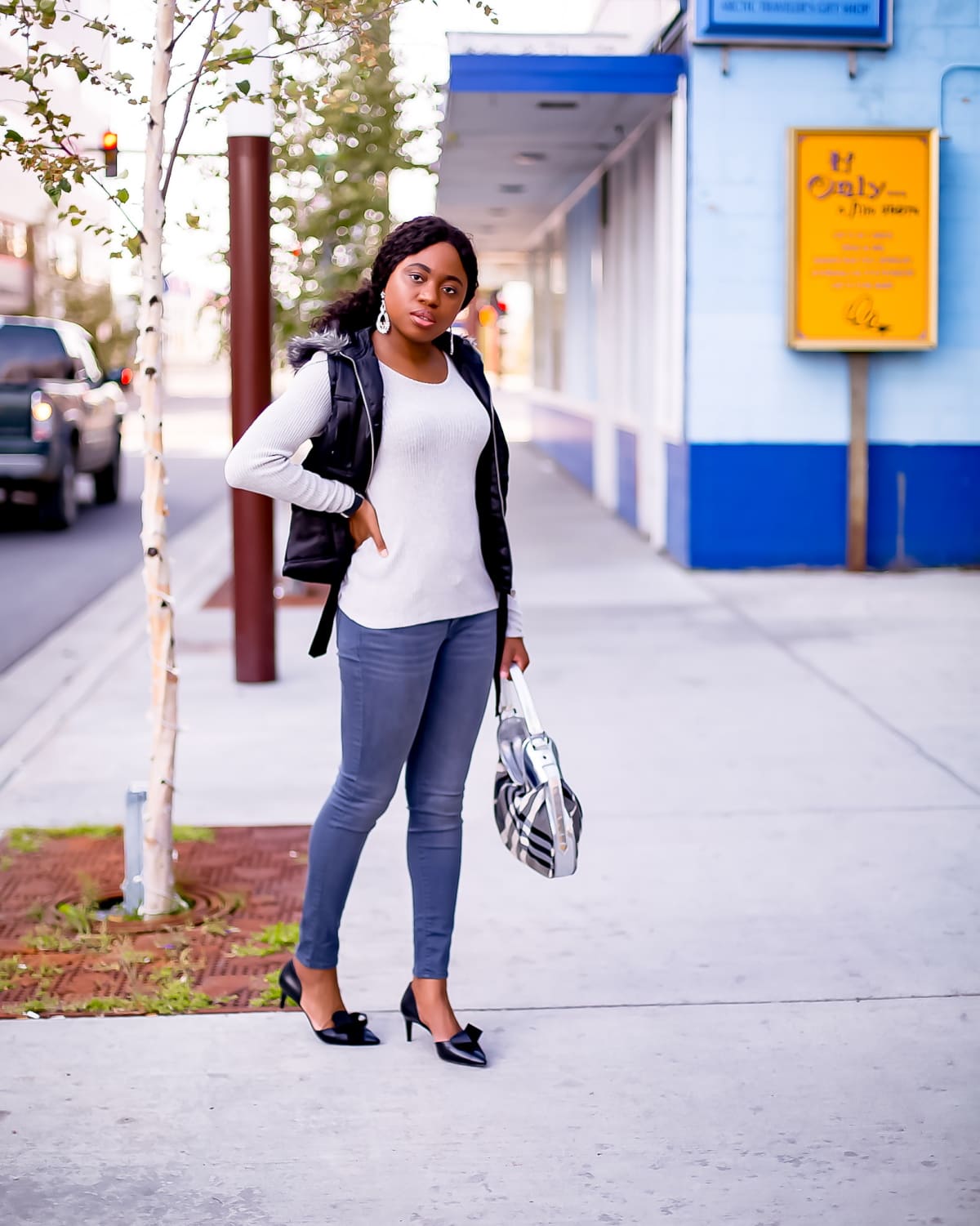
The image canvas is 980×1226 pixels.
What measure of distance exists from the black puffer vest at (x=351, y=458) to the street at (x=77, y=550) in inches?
231

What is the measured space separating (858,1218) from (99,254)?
6348 cm

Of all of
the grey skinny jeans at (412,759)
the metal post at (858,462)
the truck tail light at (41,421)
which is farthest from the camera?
the truck tail light at (41,421)

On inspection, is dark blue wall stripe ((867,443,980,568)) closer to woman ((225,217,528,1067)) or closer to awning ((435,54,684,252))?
awning ((435,54,684,252))

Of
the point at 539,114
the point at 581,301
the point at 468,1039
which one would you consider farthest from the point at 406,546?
the point at 581,301

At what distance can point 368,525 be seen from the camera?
148 inches

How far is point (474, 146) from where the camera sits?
1490 centimetres

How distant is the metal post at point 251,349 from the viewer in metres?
8.02

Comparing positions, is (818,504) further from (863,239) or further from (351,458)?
(351,458)

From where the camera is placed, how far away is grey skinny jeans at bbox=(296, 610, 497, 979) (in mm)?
3801

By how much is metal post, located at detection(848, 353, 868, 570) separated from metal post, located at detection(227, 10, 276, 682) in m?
5.26

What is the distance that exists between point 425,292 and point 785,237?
879 centimetres

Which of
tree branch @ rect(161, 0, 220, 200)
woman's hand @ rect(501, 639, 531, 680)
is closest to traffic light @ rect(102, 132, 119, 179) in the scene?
tree branch @ rect(161, 0, 220, 200)

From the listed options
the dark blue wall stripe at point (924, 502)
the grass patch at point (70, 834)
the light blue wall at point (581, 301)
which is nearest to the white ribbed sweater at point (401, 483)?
the grass patch at point (70, 834)

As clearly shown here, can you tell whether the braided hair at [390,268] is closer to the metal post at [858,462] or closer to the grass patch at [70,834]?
the grass patch at [70,834]
